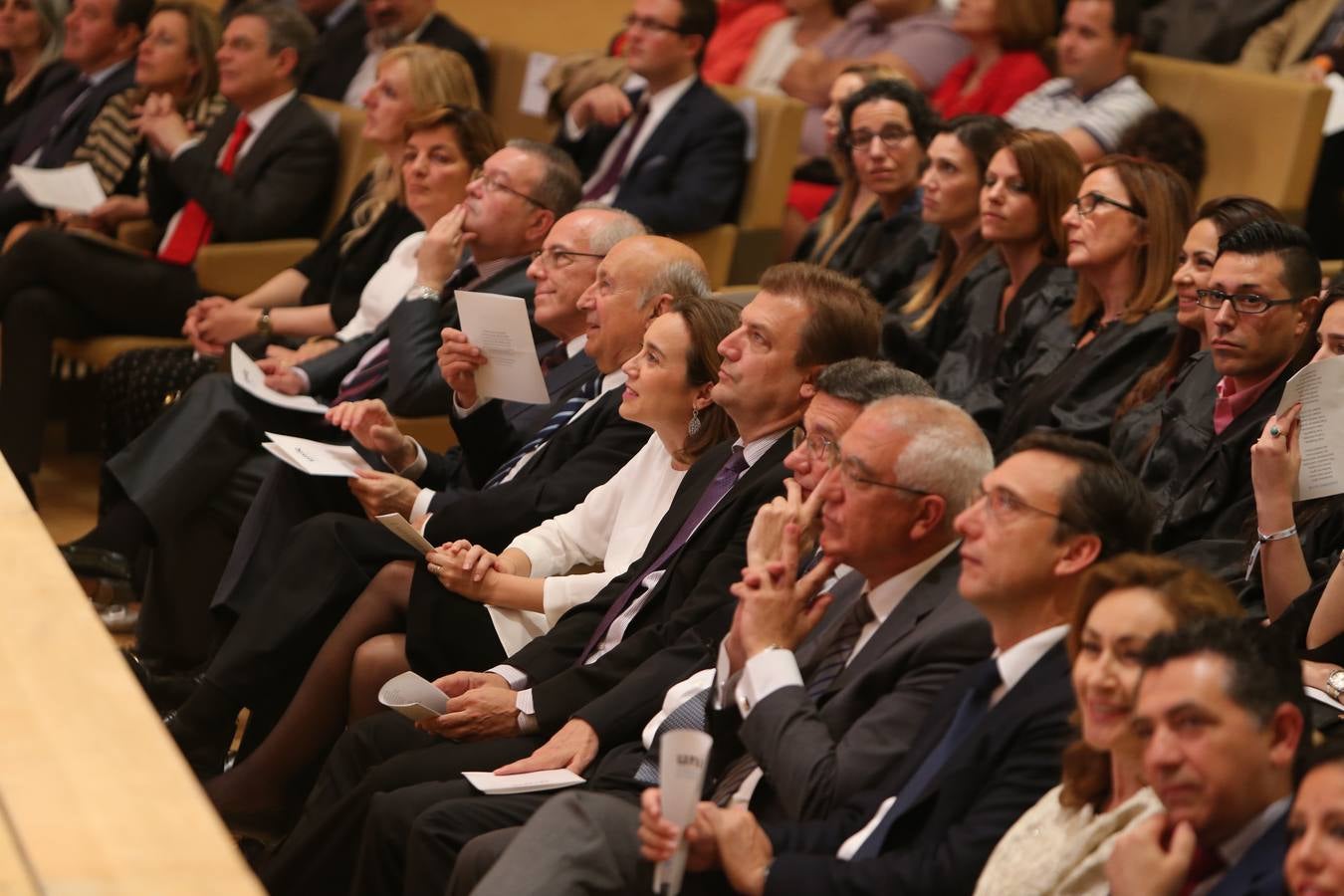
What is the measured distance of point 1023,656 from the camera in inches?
92.0

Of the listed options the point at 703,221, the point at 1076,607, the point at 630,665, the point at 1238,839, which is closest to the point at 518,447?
the point at 630,665

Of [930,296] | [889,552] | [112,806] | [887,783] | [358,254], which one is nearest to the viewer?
[112,806]

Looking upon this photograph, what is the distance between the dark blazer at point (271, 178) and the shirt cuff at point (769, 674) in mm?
3544

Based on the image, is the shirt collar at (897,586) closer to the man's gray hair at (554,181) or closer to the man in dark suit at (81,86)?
the man's gray hair at (554,181)

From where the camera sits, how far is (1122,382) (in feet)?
13.0

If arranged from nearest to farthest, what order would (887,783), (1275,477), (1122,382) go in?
(887,783) → (1275,477) → (1122,382)

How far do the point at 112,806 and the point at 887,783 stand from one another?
0.99 metres

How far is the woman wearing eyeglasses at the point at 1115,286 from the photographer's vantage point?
396cm

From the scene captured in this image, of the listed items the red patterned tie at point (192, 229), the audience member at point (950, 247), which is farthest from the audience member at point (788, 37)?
the audience member at point (950, 247)

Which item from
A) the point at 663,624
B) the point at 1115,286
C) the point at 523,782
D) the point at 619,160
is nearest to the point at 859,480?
the point at 663,624

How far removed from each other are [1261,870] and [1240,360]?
1580 mm

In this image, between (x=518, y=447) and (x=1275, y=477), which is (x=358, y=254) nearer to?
(x=518, y=447)

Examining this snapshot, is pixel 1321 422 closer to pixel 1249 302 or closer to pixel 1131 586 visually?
pixel 1249 302

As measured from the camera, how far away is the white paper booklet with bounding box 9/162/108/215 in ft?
19.7
